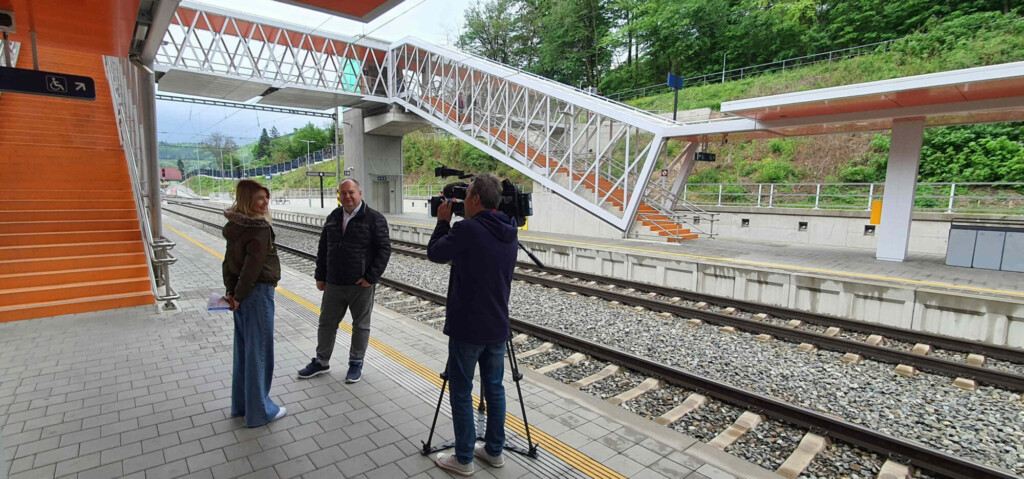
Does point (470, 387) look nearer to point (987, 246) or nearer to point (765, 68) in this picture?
point (987, 246)

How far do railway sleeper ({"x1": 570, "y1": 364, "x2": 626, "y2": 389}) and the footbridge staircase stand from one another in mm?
10920

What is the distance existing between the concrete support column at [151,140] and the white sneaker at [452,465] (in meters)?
7.20

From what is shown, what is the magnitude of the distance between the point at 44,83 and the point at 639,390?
763 centimetres

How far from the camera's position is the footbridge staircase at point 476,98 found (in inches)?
680

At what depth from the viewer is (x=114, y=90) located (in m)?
13.1

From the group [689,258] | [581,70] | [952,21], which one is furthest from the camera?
[581,70]

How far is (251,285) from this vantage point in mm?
3672

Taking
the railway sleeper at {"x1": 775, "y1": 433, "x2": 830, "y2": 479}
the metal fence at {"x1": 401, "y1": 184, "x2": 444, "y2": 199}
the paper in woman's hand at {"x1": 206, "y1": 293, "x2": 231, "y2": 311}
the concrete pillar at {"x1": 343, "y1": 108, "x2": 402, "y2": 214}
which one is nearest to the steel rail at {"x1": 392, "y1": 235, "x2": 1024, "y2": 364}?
the railway sleeper at {"x1": 775, "y1": 433, "x2": 830, "y2": 479}

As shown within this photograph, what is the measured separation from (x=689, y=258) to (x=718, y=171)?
1607 cm

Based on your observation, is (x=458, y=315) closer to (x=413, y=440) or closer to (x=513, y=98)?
(x=413, y=440)

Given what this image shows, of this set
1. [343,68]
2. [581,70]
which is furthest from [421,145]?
[343,68]

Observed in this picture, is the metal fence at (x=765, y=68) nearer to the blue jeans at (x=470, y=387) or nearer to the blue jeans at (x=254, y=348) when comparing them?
the blue jeans at (x=470, y=387)

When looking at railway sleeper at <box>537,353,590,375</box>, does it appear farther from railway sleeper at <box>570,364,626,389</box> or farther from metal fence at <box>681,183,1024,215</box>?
metal fence at <box>681,183,1024,215</box>

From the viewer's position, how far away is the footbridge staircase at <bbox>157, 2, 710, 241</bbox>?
56.7 feet
